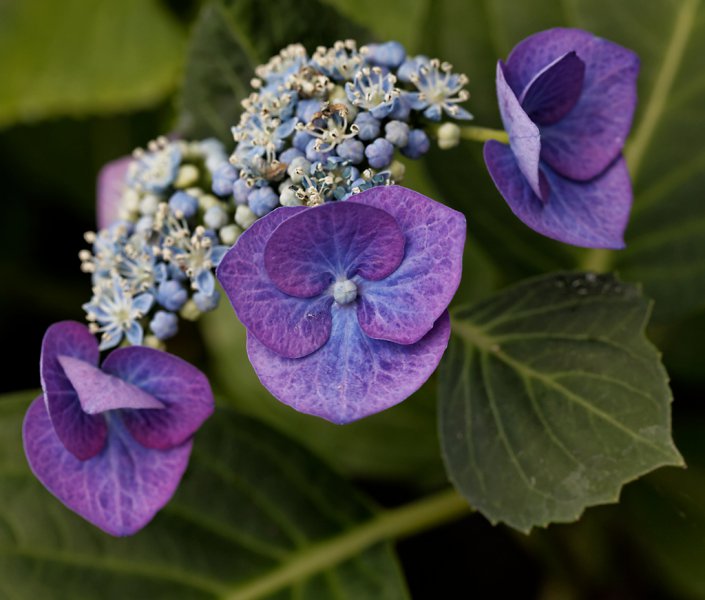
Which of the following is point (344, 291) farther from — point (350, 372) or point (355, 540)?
point (355, 540)

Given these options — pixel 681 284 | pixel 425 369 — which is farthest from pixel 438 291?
pixel 681 284

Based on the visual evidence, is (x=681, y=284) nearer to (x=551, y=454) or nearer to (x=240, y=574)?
(x=551, y=454)

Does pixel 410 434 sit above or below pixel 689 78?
below

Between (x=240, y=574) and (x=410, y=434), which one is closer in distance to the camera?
(x=240, y=574)

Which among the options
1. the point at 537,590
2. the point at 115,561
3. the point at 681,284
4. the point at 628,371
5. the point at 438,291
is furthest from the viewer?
the point at 537,590

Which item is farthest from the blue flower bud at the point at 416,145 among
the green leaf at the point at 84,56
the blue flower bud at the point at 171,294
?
the green leaf at the point at 84,56

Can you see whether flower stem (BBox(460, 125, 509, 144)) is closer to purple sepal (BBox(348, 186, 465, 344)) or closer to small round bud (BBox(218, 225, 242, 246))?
purple sepal (BBox(348, 186, 465, 344))

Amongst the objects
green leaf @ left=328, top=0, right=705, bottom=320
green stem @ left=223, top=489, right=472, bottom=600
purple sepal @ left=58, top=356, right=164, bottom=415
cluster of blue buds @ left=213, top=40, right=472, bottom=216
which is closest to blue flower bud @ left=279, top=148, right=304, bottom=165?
cluster of blue buds @ left=213, top=40, right=472, bottom=216
